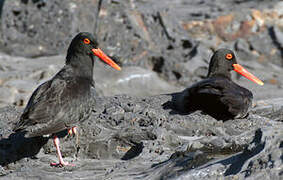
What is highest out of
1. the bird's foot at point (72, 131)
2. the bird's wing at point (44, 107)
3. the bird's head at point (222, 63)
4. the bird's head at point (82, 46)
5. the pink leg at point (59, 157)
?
the bird's head at point (82, 46)

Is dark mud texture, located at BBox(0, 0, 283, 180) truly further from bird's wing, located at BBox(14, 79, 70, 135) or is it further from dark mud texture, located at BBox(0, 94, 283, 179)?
bird's wing, located at BBox(14, 79, 70, 135)

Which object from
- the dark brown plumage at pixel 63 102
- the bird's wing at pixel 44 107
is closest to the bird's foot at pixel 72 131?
the dark brown plumage at pixel 63 102

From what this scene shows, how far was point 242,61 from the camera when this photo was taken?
41.2ft

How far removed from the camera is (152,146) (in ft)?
18.1

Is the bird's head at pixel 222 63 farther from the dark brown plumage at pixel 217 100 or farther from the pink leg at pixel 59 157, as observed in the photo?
the pink leg at pixel 59 157

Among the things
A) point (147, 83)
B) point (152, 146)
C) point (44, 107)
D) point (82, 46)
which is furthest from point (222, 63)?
point (44, 107)

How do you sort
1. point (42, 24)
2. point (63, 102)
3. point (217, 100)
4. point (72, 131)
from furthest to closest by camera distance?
point (42, 24)
point (217, 100)
point (72, 131)
point (63, 102)

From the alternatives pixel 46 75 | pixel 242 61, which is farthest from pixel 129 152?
pixel 242 61

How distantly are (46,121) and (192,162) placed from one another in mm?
1912

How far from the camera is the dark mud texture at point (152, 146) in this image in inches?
151

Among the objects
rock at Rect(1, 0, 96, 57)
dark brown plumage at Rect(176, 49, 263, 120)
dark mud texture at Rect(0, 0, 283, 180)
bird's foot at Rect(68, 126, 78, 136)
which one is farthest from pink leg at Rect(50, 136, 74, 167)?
rock at Rect(1, 0, 96, 57)

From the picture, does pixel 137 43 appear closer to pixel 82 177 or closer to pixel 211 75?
pixel 211 75

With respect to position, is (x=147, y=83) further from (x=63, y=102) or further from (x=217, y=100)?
(x=63, y=102)

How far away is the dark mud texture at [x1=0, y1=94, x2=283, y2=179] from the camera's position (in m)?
3.83
